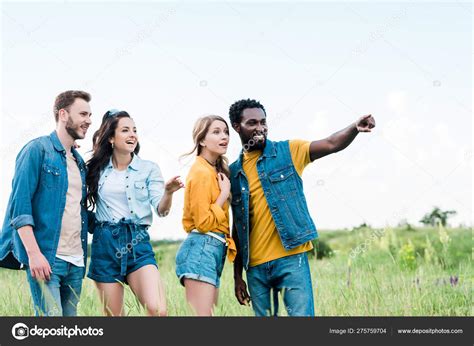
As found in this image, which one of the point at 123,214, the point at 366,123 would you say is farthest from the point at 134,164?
the point at 366,123

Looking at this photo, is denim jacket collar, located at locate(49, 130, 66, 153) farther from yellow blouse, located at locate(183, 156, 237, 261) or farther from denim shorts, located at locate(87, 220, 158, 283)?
yellow blouse, located at locate(183, 156, 237, 261)

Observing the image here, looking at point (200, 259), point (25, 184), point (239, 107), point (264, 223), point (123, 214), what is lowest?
point (200, 259)

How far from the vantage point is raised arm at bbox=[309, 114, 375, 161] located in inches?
125

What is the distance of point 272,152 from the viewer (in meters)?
3.53

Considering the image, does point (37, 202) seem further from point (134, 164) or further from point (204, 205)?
point (204, 205)

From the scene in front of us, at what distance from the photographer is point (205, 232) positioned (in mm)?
3256

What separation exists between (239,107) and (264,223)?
0.74 m

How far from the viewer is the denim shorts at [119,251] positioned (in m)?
3.44

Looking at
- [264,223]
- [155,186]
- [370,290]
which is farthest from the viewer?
[370,290]

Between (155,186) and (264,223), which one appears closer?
(264,223)

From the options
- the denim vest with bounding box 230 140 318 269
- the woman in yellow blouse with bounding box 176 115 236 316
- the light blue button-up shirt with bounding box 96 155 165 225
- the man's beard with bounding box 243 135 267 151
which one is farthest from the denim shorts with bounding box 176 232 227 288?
the man's beard with bounding box 243 135 267 151

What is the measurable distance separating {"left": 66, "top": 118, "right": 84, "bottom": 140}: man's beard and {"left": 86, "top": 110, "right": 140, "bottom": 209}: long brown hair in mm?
156

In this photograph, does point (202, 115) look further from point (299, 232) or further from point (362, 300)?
point (362, 300)
